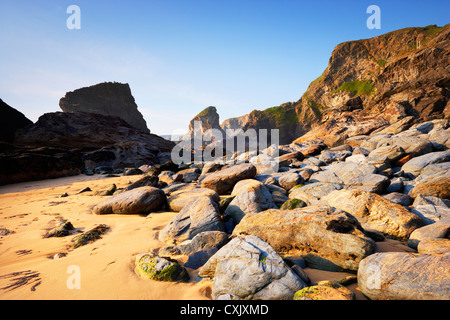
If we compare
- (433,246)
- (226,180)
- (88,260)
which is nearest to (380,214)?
(433,246)

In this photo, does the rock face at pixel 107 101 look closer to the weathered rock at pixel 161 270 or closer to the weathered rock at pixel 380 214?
the weathered rock at pixel 161 270

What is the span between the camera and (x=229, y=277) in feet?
7.13

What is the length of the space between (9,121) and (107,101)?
50726 mm

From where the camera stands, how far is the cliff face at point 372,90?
1750 cm

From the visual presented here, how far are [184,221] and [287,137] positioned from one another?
74393 millimetres

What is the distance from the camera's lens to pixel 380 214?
148 inches

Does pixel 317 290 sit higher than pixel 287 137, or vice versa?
pixel 287 137

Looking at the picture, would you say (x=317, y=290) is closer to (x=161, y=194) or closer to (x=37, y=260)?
(x=37, y=260)

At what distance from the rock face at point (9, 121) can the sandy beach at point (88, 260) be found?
75.2 feet

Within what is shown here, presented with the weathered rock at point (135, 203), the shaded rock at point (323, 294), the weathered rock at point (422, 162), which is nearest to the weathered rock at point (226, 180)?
the weathered rock at point (135, 203)

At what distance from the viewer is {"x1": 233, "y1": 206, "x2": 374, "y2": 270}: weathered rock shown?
2.66m

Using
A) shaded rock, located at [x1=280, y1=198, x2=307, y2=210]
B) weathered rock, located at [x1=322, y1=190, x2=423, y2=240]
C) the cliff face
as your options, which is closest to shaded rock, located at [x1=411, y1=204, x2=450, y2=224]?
weathered rock, located at [x1=322, y1=190, x2=423, y2=240]

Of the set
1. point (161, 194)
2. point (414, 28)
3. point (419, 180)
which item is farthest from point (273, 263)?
point (414, 28)

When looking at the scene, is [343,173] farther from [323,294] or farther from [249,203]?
[323,294]
